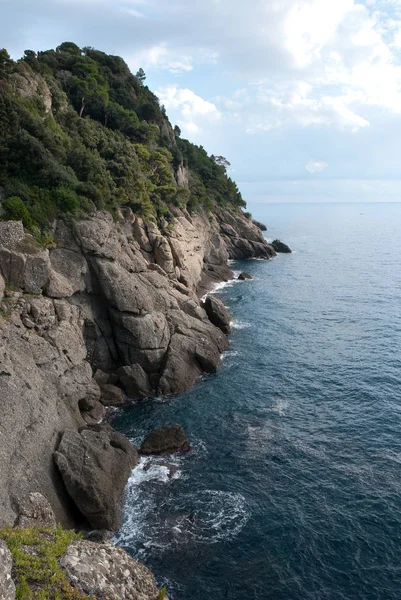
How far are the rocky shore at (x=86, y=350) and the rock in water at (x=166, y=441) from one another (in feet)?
6.14

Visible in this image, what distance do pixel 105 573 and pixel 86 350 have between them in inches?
1157

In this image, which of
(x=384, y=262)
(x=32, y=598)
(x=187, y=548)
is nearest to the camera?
(x=32, y=598)

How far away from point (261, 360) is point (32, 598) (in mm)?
39818

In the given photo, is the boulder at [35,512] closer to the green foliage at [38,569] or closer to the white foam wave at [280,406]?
the green foliage at [38,569]

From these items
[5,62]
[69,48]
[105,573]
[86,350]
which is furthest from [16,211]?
[69,48]

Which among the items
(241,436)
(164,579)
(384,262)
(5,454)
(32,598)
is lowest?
(164,579)

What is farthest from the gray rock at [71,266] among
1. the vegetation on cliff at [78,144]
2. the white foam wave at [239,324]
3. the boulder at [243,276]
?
the boulder at [243,276]

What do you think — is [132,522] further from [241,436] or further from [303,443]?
[303,443]

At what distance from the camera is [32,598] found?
1316 cm

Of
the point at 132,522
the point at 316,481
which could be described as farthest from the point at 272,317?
the point at 132,522

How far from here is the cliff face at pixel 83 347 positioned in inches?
1074

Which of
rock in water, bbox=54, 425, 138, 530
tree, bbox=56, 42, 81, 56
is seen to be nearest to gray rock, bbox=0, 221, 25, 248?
rock in water, bbox=54, 425, 138, 530

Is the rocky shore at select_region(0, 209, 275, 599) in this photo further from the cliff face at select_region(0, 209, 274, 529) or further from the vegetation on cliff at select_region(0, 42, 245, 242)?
the vegetation on cliff at select_region(0, 42, 245, 242)

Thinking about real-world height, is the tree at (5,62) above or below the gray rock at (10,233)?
above
